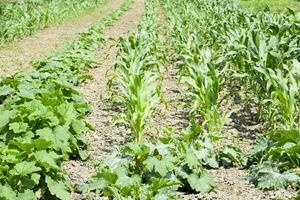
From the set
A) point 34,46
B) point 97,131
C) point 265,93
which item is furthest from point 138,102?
point 34,46

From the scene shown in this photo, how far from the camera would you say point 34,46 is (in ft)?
38.6

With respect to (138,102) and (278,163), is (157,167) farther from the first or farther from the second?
(138,102)

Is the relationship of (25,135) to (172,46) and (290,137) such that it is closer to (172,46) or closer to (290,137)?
(290,137)

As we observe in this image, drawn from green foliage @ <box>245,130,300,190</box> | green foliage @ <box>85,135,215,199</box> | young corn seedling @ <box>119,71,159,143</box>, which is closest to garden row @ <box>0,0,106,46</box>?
young corn seedling @ <box>119,71,159,143</box>

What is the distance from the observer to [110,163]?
3727 millimetres

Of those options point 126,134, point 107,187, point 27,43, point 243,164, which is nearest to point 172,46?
point 27,43

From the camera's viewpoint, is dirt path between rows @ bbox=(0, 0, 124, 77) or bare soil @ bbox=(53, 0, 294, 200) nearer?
bare soil @ bbox=(53, 0, 294, 200)

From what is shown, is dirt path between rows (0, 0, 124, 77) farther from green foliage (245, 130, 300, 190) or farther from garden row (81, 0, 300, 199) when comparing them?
green foliage (245, 130, 300, 190)

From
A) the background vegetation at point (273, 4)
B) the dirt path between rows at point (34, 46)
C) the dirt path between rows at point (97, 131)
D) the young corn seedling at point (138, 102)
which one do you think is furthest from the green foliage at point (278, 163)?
the background vegetation at point (273, 4)

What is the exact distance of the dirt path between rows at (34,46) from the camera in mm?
9055

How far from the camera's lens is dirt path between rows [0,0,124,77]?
905 centimetres

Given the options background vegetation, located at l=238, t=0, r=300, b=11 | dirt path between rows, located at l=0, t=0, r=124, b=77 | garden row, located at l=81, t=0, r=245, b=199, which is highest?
garden row, located at l=81, t=0, r=245, b=199

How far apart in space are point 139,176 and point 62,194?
23.9 inches

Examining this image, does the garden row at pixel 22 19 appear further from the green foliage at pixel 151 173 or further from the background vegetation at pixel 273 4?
the green foliage at pixel 151 173
